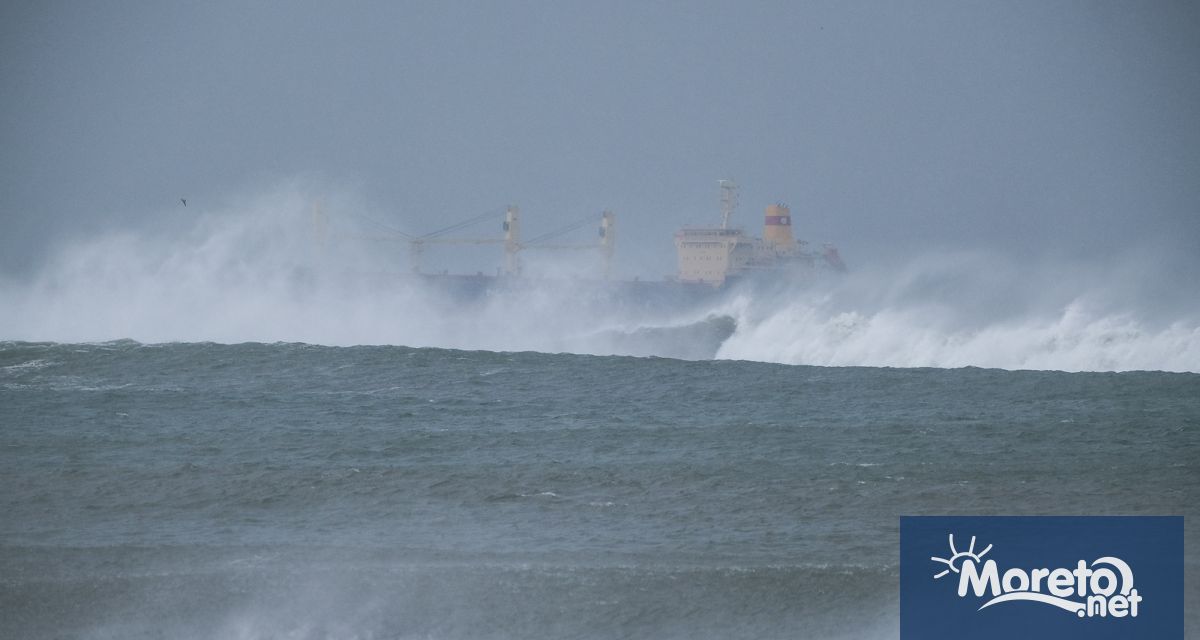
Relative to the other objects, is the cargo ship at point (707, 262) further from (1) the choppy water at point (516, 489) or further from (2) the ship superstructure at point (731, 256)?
(1) the choppy water at point (516, 489)

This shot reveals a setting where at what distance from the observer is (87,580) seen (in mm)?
13117

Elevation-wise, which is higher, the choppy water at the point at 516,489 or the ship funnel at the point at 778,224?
the ship funnel at the point at 778,224

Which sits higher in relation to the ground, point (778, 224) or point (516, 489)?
point (778, 224)

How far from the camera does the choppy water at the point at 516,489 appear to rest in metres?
12.5

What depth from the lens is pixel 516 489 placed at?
17.7 meters

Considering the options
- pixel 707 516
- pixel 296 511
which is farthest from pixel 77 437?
pixel 707 516

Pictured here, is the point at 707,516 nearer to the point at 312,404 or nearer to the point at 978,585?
the point at 978,585

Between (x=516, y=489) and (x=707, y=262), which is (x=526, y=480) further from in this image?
(x=707, y=262)

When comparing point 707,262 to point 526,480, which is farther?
point 707,262

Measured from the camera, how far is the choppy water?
1248cm

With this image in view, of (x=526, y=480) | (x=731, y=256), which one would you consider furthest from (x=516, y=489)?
(x=731, y=256)

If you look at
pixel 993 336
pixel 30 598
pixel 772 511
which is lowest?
pixel 30 598

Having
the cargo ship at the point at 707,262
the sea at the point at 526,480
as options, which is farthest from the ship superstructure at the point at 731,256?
the sea at the point at 526,480

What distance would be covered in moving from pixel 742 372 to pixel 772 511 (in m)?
16.9
